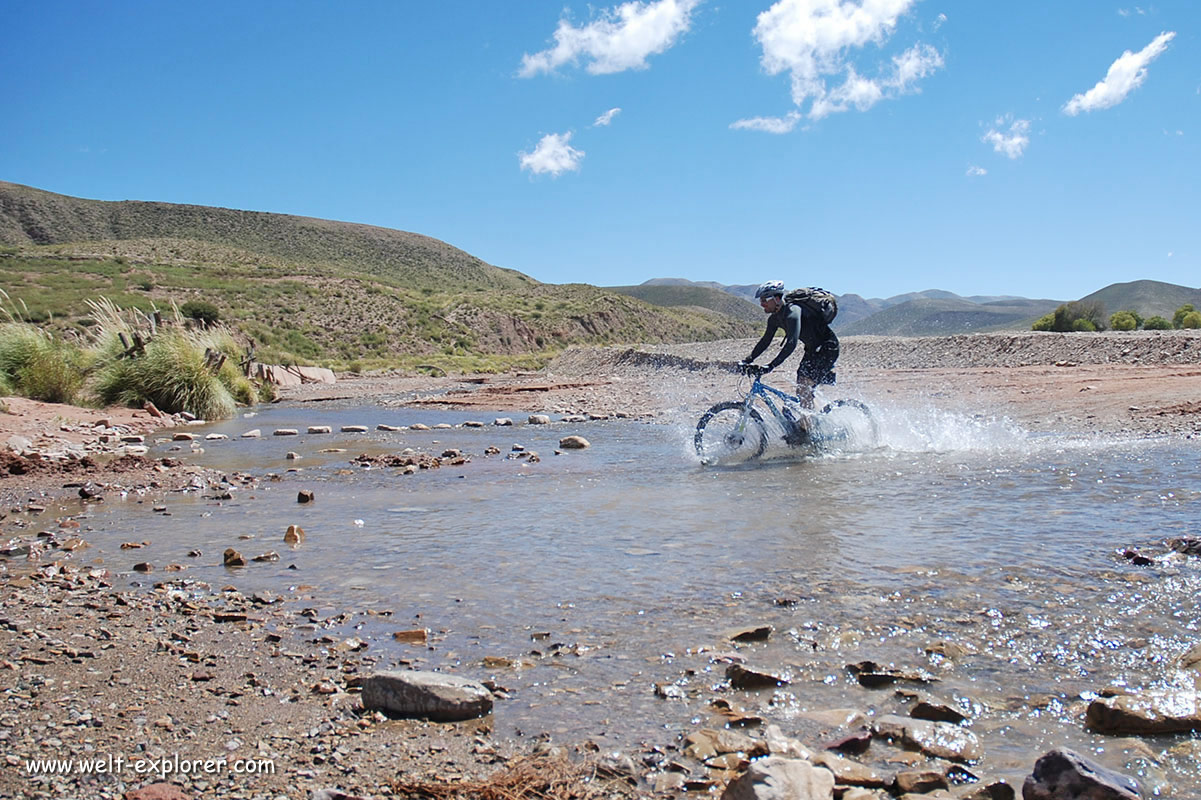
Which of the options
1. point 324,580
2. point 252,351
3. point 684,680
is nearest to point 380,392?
point 252,351

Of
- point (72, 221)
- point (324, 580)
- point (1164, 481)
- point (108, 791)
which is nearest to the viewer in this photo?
point (108, 791)

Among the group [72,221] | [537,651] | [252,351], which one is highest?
[72,221]

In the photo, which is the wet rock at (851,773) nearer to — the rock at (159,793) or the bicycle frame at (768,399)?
the rock at (159,793)

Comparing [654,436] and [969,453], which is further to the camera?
[654,436]

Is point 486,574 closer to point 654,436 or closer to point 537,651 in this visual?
point 537,651

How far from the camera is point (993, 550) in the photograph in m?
5.86

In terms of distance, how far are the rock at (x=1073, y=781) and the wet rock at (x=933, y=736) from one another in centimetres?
35

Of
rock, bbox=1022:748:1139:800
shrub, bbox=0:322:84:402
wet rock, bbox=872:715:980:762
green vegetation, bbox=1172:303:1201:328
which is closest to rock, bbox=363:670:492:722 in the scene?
wet rock, bbox=872:715:980:762

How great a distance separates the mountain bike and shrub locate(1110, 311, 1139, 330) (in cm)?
3660

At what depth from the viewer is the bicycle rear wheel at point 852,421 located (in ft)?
37.4

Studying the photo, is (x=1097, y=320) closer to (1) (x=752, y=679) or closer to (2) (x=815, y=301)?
(2) (x=815, y=301)

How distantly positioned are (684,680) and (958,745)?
1.15m

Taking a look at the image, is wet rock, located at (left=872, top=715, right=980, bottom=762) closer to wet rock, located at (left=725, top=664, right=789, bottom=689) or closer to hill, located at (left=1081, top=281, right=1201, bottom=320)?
wet rock, located at (left=725, top=664, right=789, bottom=689)

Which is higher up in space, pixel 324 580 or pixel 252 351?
pixel 252 351
